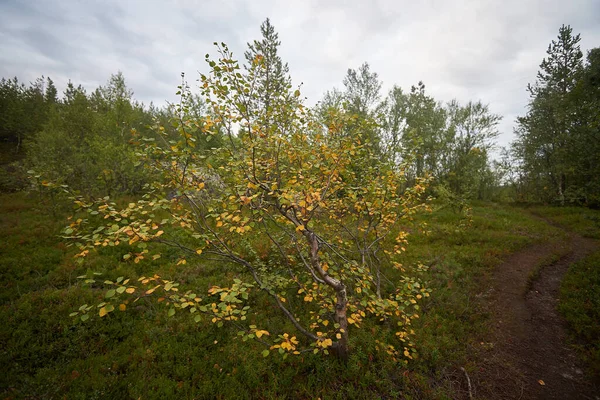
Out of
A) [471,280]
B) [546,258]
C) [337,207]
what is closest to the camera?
[337,207]

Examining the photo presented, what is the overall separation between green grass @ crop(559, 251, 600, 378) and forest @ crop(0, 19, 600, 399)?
6cm

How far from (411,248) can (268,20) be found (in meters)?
17.6

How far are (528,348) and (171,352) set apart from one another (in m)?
9.13

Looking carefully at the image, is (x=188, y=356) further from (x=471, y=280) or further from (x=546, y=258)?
(x=546, y=258)

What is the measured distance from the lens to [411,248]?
11.3m

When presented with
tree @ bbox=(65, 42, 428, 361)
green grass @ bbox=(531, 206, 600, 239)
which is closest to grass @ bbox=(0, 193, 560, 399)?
tree @ bbox=(65, 42, 428, 361)

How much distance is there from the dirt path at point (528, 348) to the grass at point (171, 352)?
45 centimetres

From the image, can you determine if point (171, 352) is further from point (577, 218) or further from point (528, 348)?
point (577, 218)

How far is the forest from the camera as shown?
361cm

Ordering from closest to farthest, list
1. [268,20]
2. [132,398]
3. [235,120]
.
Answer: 1. [235,120]
2. [132,398]
3. [268,20]

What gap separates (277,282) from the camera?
4.67m

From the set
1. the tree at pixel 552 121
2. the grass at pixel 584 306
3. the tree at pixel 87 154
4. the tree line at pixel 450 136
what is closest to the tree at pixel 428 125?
the tree line at pixel 450 136

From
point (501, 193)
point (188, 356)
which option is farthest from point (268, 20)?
point (501, 193)

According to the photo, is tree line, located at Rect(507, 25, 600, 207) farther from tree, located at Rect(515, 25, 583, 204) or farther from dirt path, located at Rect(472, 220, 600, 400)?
dirt path, located at Rect(472, 220, 600, 400)
